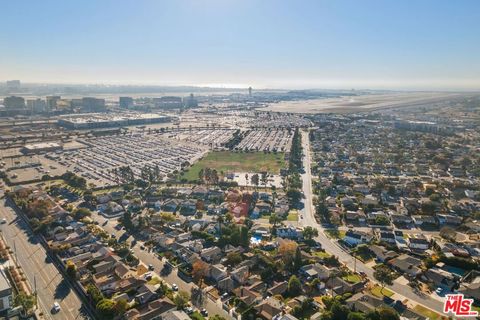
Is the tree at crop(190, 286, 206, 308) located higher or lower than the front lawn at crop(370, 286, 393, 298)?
lower

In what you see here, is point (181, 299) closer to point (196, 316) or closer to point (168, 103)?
point (196, 316)

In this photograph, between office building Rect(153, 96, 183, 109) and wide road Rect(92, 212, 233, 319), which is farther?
office building Rect(153, 96, 183, 109)

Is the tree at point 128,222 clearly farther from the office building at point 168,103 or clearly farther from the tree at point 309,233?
the office building at point 168,103

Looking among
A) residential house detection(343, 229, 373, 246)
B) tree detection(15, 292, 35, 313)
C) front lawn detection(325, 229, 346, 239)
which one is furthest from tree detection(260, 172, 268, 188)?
tree detection(15, 292, 35, 313)

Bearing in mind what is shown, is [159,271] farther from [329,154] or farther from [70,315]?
[329,154]

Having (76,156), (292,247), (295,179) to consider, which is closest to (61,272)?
(292,247)

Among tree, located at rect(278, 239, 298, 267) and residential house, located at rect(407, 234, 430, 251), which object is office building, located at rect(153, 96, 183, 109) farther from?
residential house, located at rect(407, 234, 430, 251)

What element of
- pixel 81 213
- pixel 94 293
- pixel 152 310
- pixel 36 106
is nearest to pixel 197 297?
pixel 152 310

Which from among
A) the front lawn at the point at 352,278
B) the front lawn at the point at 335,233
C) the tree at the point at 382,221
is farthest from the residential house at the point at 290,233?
the tree at the point at 382,221
